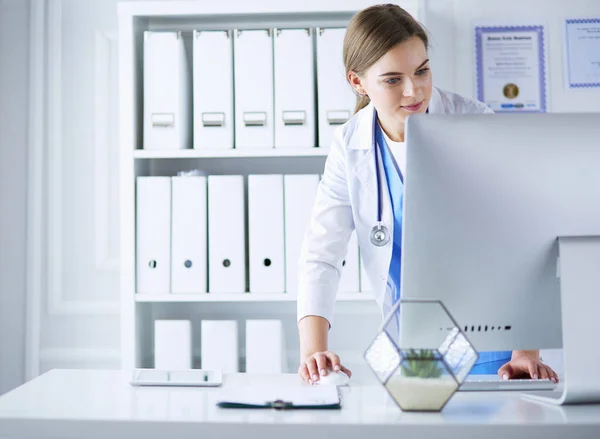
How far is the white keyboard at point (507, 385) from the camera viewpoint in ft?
3.70

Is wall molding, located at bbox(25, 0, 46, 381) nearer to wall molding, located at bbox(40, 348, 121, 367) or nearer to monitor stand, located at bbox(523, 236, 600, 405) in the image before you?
wall molding, located at bbox(40, 348, 121, 367)

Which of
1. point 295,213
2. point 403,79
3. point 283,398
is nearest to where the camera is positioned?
point 283,398

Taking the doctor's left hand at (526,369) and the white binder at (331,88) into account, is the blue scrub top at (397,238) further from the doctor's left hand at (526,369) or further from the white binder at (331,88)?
the white binder at (331,88)

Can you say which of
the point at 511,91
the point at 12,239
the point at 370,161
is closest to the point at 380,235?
the point at 370,161

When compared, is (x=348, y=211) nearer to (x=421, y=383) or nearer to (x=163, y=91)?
(x=421, y=383)

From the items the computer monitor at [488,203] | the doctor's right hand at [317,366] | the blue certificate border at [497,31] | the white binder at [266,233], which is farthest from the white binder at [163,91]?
the computer monitor at [488,203]

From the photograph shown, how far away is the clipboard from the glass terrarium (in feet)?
0.32

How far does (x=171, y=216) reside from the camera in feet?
7.03

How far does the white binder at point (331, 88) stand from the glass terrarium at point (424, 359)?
124cm

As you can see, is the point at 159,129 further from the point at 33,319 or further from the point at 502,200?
the point at 502,200

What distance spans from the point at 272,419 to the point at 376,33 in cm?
92

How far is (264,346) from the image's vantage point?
2.13 m

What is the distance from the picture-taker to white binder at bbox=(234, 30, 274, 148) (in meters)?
2.14

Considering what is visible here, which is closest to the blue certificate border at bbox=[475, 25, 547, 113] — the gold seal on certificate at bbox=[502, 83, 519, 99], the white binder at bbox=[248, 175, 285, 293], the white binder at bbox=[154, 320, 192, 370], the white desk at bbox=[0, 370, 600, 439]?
the gold seal on certificate at bbox=[502, 83, 519, 99]
